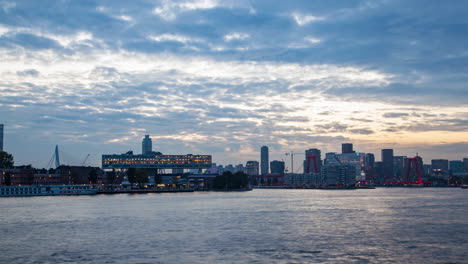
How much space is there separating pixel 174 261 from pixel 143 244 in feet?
33.8

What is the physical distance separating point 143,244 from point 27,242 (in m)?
12.8

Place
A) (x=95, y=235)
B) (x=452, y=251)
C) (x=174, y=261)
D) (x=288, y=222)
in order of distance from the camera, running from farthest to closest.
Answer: (x=288, y=222) → (x=95, y=235) → (x=452, y=251) → (x=174, y=261)

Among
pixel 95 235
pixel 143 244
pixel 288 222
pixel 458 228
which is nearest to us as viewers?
pixel 143 244

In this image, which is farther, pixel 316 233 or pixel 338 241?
pixel 316 233

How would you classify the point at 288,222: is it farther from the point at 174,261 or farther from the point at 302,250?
the point at 174,261

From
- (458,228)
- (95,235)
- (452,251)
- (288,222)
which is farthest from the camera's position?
(288,222)

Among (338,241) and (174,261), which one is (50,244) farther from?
(338,241)

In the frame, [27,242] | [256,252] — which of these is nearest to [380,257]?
[256,252]

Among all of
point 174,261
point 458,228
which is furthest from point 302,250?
point 458,228

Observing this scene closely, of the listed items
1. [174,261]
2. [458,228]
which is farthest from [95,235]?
[458,228]

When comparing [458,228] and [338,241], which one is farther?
[458,228]

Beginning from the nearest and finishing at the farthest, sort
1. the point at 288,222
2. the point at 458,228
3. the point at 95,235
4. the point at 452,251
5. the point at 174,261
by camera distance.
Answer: the point at 174,261 → the point at 452,251 → the point at 95,235 → the point at 458,228 → the point at 288,222

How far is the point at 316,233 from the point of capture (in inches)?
2313

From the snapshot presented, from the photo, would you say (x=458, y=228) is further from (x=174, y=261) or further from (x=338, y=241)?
(x=174, y=261)
